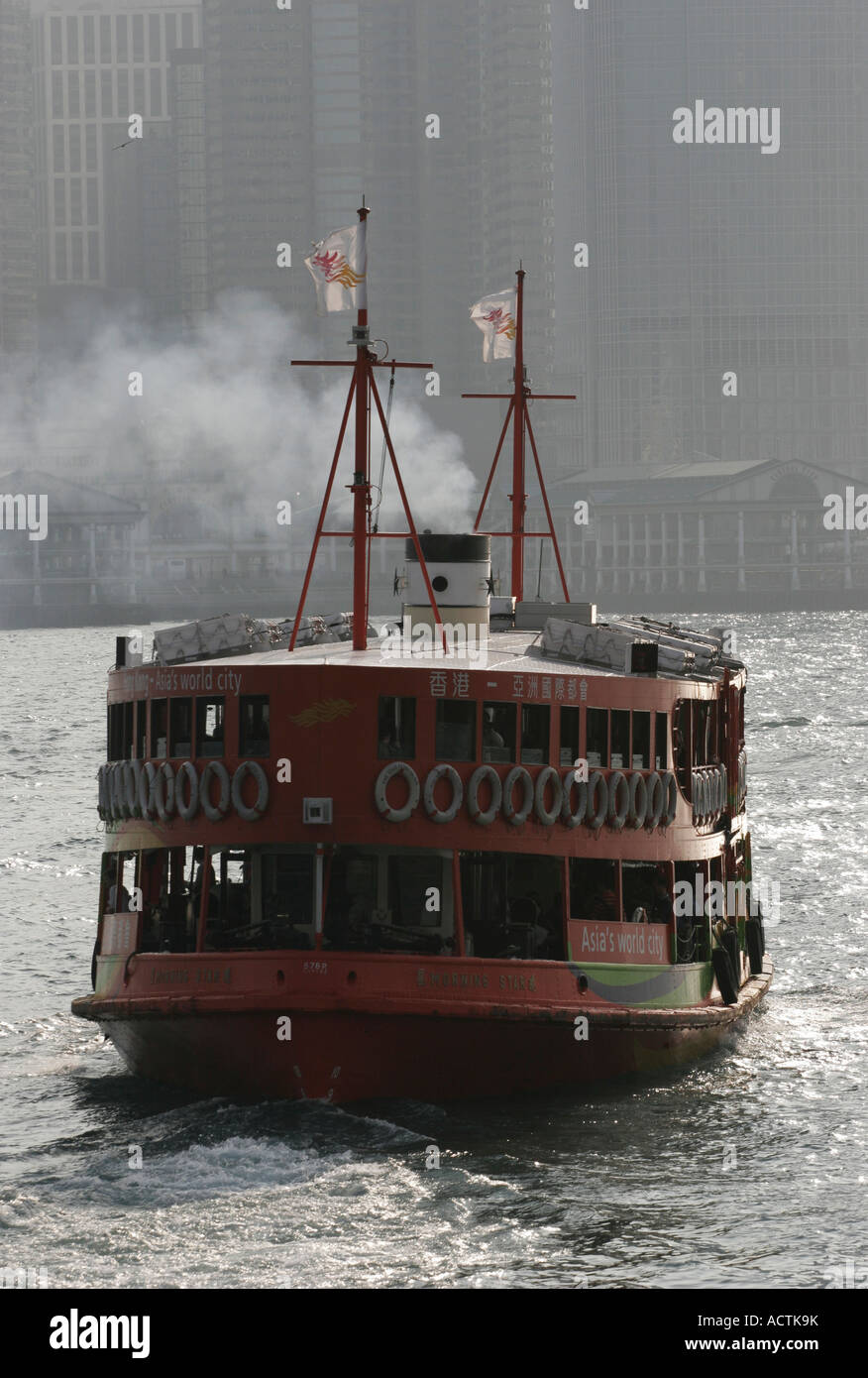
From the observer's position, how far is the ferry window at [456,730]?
2642cm

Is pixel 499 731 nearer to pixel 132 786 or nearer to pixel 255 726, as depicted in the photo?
pixel 255 726

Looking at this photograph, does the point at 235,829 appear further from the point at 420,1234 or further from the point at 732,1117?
the point at 732,1117

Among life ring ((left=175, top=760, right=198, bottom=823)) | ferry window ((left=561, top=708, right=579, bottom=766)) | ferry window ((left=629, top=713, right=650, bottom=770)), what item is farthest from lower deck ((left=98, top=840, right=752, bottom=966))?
ferry window ((left=629, top=713, right=650, bottom=770))

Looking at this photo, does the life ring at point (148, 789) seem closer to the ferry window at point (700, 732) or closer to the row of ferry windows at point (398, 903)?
the row of ferry windows at point (398, 903)

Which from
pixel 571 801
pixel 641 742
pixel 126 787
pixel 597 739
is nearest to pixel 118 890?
pixel 126 787

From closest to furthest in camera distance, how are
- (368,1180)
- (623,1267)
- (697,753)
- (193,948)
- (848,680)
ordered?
1. (623,1267)
2. (368,1180)
3. (193,948)
4. (697,753)
5. (848,680)

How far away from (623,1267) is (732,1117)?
6711mm

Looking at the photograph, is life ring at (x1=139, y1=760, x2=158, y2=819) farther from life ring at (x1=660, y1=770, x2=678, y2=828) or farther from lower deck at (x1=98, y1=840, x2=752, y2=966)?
life ring at (x1=660, y1=770, x2=678, y2=828)

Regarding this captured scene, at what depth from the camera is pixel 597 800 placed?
27.3 m

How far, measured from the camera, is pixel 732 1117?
1122 inches

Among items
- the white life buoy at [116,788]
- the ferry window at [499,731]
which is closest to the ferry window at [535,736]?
the ferry window at [499,731]

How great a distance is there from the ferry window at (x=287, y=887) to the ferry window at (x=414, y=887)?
1.05 m

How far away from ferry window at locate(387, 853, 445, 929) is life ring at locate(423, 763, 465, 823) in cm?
96
